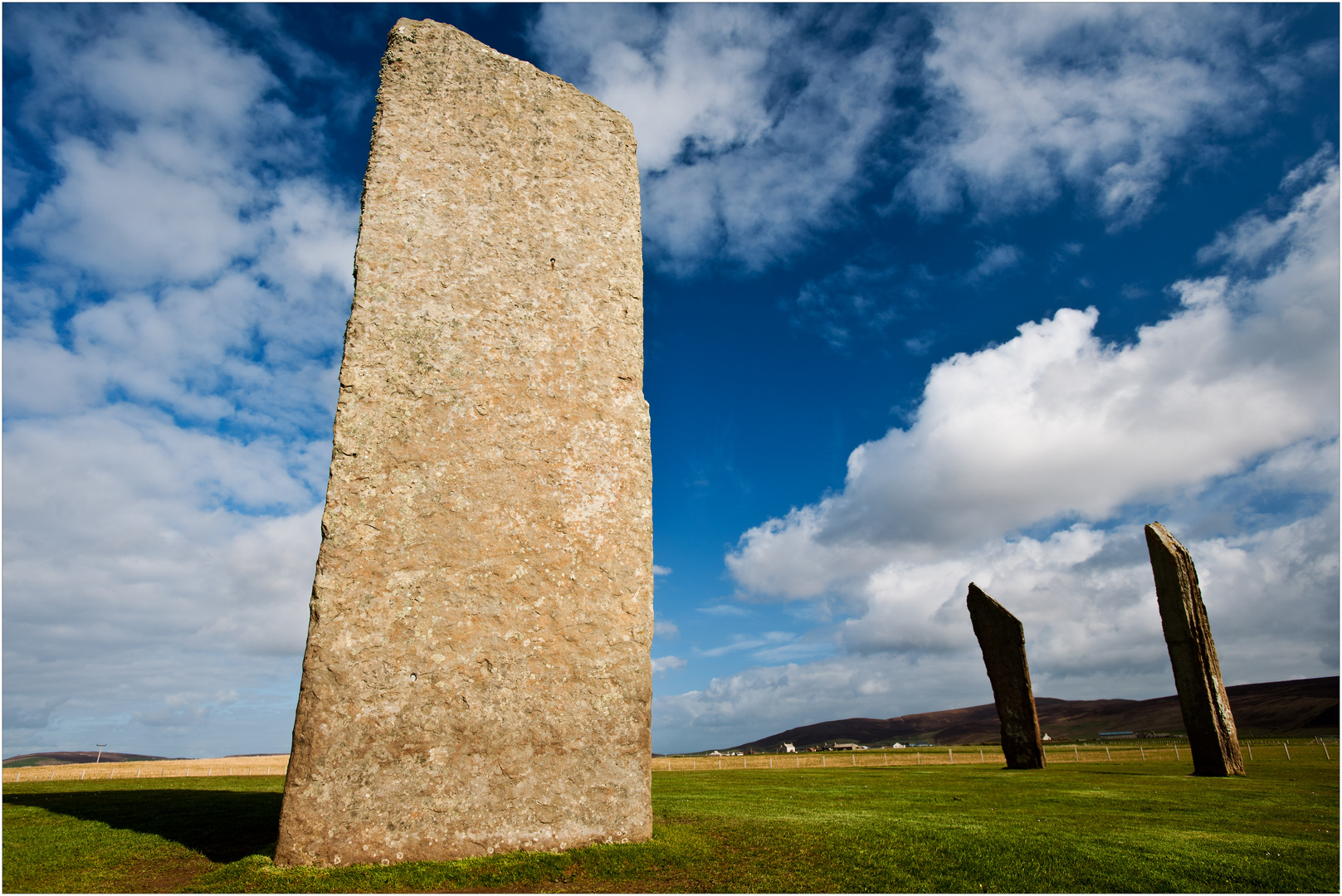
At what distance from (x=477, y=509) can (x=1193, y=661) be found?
42.7 ft

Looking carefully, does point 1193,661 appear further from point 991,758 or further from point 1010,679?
point 991,758

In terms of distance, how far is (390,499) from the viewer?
15.4ft

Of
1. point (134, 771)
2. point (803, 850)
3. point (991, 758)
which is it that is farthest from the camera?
point (991, 758)

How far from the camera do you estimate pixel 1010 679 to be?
14.2 meters

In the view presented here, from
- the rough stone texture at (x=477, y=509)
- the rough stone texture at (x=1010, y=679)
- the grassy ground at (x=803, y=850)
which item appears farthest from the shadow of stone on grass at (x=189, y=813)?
the rough stone texture at (x=1010, y=679)

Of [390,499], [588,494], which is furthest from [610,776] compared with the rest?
[390,499]

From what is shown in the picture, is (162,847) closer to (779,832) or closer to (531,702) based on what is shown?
(531,702)

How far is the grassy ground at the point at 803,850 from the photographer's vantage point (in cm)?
386

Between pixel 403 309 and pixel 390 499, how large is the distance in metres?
1.49

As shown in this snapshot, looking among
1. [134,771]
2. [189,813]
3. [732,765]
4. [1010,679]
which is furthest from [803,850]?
[134,771]

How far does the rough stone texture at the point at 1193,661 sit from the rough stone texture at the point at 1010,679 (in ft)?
8.60

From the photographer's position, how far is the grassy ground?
3857 millimetres

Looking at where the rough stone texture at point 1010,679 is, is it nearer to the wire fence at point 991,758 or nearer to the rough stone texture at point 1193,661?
the rough stone texture at point 1193,661

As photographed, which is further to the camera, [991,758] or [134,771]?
[991,758]
